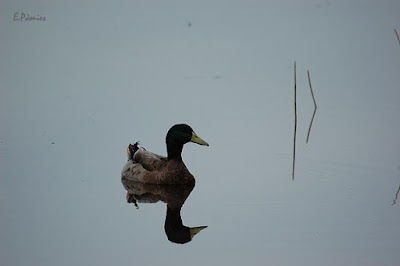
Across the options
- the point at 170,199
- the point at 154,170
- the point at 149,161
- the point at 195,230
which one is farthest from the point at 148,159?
the point at 195,230

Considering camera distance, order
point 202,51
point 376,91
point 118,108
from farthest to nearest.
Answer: point 202,51 < point 376,91 < point 118,108

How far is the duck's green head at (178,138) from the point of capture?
42.4 feet

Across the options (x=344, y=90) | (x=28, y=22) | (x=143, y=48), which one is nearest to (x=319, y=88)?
(x=344, y=90)

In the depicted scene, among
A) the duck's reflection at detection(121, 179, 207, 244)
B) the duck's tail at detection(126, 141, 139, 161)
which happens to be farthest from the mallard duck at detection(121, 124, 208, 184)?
the duck's tail at detection(126, 141, 139, 161)

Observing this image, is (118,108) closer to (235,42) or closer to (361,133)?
(361,133)

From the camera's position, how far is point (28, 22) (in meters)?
22.3

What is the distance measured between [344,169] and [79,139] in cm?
439

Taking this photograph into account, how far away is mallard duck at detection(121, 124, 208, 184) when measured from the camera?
1273 cm

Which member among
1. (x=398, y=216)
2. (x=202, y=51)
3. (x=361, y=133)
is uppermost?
(x=202, y=51)

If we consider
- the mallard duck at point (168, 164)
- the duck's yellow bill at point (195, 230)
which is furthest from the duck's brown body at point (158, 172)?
the duck's yellow bill at point (195, 230)

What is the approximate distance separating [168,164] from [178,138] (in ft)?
1.37

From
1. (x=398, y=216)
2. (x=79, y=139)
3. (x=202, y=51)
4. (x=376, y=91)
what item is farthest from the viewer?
(x=202, y=51)

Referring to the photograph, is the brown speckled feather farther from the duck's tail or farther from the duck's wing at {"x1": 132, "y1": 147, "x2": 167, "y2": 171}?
the duck's tail

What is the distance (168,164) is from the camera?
42.4 ft
